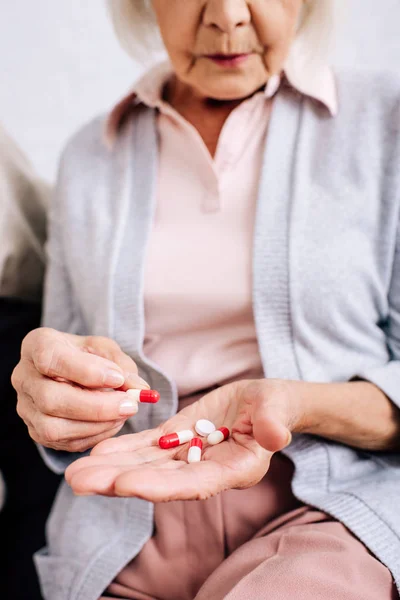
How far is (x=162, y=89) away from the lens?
0.92 m

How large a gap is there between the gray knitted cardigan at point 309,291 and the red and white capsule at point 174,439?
18 cm

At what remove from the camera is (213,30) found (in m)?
0.70

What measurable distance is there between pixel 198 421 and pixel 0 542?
0.54m

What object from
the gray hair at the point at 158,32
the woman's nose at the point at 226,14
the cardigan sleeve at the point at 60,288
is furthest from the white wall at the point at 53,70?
the woman's nose at the point at 226,14

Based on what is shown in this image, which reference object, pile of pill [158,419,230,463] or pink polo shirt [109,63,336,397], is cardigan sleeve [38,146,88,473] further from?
pile of pill [158,419,230,463]

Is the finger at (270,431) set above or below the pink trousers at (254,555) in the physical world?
above

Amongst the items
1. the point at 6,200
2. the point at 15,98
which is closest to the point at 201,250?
the point at 6,200

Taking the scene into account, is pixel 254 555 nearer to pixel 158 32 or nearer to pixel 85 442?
pixel 85 442

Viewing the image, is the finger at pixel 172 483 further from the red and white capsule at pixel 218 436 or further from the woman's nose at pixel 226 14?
the woman's nose at pixel 226 14

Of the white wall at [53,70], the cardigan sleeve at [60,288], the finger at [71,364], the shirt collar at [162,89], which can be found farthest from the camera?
the white wall at [53,70]

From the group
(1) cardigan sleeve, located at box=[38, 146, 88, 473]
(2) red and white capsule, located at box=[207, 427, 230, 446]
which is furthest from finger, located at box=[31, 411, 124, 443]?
(1) cardigan sleeve, located at box=[38, 146, 88, 473]

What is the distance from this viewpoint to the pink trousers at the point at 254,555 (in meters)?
0.53

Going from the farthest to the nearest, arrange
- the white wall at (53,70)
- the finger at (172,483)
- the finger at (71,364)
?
the white wall at (53,70) → the finger at (71,364) → the finger at (172,483)

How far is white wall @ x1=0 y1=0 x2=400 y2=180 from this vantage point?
1.19 m
